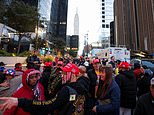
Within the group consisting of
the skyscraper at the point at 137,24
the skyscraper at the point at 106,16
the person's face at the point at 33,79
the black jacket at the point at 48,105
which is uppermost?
the skyscraper at the point at 106,16

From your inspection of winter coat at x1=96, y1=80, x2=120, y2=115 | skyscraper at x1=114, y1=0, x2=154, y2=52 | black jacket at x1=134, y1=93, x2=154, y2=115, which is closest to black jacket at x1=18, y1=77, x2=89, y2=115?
black jacket at x1=134, y1=93, x2=154, y2=115

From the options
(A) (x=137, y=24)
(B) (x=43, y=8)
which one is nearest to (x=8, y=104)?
(A) (x=137, y=24)

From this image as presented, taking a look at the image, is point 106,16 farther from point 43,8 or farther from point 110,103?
point 110,103

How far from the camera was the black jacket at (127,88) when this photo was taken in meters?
5.02

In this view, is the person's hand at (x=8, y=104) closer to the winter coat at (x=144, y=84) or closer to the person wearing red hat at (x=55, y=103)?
the person wearing red hat at (x=55, y=103)

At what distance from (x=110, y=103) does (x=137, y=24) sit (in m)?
72.1

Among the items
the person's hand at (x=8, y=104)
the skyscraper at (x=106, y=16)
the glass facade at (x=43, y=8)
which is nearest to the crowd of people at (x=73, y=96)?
the person's hand at (x=8, y=104)

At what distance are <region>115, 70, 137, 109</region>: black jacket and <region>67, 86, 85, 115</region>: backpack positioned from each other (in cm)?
260

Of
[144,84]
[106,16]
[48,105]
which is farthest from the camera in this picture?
[106,16]

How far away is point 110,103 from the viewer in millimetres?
3656

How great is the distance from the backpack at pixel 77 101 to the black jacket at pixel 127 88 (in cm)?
260

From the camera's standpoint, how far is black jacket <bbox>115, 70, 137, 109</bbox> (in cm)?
502

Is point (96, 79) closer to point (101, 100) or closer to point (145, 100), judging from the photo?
point (101, 100)

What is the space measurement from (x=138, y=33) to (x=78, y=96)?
70.4 meters
